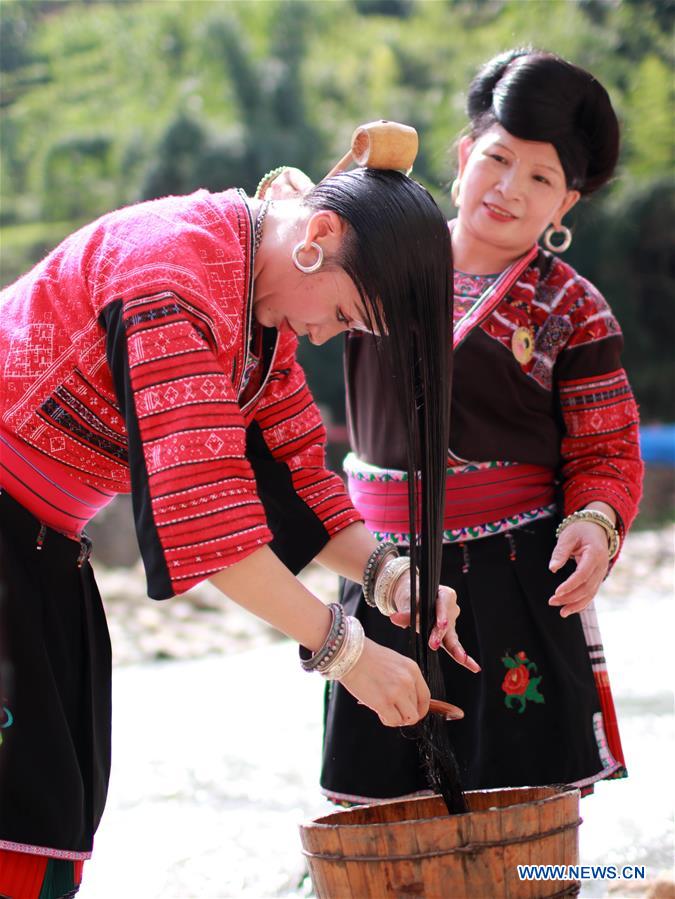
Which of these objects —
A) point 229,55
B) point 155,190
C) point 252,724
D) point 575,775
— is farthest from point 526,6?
point 575,775

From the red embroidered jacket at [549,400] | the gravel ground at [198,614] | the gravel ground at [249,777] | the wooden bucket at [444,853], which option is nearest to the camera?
the wooden bucket at [444,853]

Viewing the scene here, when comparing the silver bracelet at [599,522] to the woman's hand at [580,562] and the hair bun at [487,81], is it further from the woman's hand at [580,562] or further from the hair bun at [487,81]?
the hair bun at [487,81]

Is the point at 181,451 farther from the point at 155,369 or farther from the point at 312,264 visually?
the point at 312,264

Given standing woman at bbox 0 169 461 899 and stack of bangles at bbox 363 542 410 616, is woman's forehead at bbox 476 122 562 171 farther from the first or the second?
stack of bangles at bbox 363 542 410 616

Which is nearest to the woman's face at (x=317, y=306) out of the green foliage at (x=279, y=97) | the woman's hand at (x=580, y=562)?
the woman's hand at (x=580, y=562)

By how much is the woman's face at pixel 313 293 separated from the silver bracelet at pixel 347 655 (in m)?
0.42

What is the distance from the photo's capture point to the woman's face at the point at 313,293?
153cm

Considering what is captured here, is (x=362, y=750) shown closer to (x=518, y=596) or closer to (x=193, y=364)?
(x=518, y=596)

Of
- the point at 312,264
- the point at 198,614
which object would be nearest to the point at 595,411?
the point at 312,264

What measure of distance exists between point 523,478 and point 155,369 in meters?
0.98

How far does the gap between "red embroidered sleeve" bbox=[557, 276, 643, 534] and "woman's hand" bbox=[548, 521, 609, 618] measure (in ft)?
0.28

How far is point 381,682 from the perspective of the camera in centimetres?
150

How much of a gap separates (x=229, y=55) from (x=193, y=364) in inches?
641

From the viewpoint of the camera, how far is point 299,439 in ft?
6.48
